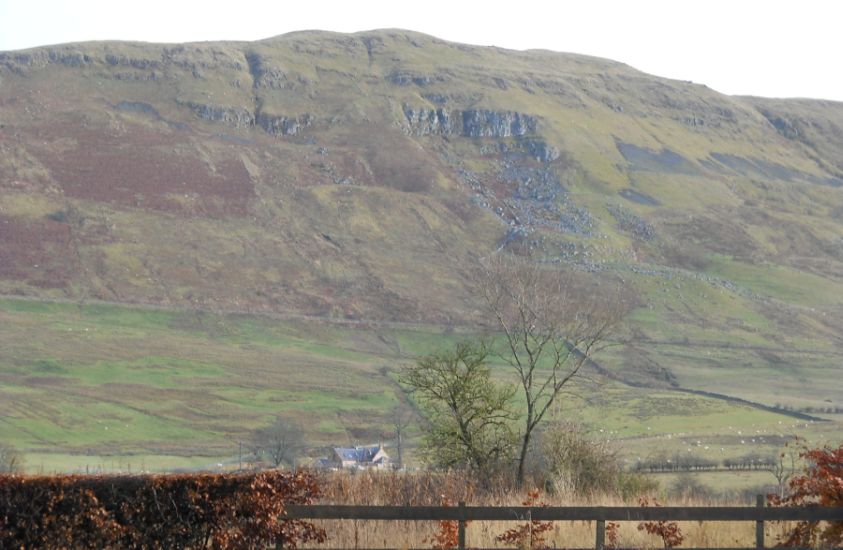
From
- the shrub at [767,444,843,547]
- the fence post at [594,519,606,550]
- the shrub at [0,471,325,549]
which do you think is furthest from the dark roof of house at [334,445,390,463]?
the shrub at [0,471,325,549]

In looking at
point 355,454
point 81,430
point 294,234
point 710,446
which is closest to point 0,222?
point 294,234

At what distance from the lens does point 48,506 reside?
15.1 m

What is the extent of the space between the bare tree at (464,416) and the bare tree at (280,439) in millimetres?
45812

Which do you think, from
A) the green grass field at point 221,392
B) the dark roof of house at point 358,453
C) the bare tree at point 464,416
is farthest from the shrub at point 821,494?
the dark roof of house at point 358,453

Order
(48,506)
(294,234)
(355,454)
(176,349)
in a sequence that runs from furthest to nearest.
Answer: (294,234) < (176,349) < (355,454) < (48,506)

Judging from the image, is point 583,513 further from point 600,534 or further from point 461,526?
point 461,526

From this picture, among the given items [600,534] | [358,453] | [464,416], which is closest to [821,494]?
[600,534]

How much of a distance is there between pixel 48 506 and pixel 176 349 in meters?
117

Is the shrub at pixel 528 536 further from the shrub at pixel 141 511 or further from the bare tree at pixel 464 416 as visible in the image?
the bare tree at pixel 464 416

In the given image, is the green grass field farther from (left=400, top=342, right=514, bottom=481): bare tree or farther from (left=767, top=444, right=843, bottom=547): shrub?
(left=767, top=444, right=843, bottom=547): shrub

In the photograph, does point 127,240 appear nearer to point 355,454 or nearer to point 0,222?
point 0,222

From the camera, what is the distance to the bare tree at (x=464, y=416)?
32.2 metres

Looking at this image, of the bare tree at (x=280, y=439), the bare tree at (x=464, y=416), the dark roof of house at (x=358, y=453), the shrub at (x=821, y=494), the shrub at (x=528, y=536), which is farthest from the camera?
the bare tree at (x=280, y=439)

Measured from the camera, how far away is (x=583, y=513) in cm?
1616
